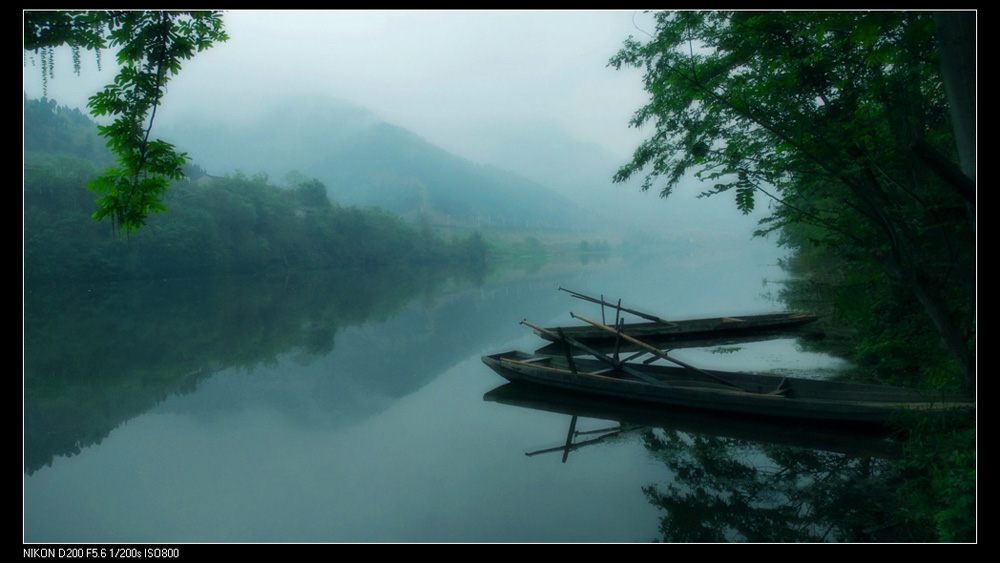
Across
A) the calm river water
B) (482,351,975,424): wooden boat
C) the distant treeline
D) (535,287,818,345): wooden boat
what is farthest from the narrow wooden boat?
the distant treeline

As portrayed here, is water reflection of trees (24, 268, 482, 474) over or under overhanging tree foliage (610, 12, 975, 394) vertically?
under

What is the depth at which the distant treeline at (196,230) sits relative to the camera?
35875 mm

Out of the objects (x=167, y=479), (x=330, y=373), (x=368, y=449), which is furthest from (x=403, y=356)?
(x=167, y=479)

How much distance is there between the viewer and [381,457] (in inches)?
312

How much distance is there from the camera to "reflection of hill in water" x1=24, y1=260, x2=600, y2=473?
1046 cm

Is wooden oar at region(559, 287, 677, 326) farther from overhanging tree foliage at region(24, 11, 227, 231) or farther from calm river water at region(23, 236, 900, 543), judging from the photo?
overhanging tree foliage at region(24, 11, 227, 231)

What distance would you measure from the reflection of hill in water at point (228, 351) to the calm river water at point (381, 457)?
0.09 m

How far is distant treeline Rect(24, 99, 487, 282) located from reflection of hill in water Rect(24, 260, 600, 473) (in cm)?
494

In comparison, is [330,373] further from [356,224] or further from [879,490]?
[356,224]

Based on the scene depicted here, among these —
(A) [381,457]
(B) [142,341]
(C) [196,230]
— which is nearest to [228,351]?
(B) [142,341]

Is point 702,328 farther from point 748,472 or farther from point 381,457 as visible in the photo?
point 381,457

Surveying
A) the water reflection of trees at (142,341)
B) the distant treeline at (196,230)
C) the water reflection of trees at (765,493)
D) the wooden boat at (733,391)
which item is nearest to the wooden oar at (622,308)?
the wooden boat at (733,391)
